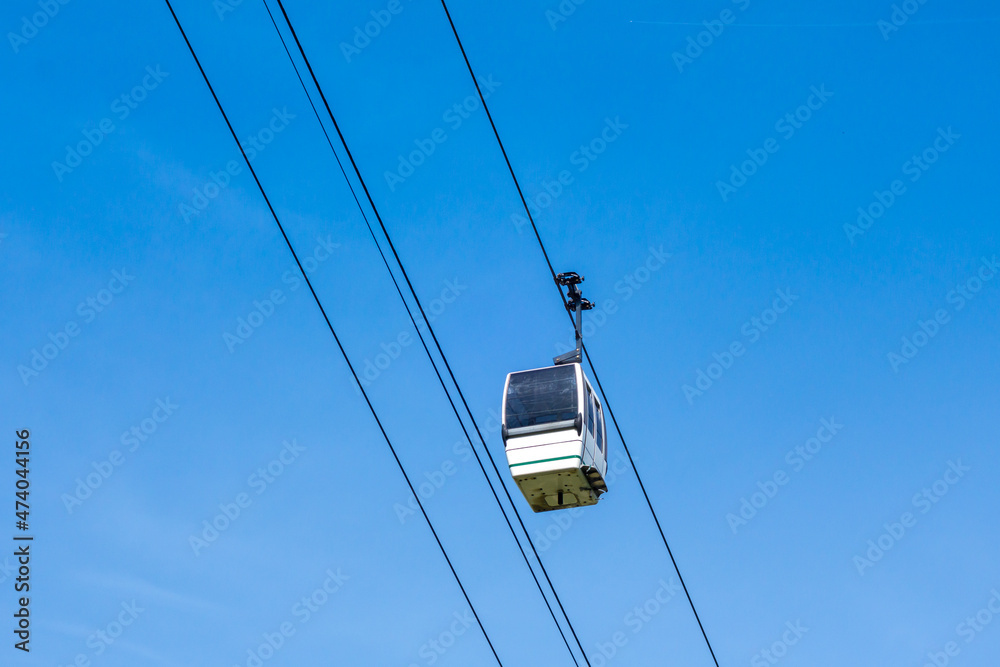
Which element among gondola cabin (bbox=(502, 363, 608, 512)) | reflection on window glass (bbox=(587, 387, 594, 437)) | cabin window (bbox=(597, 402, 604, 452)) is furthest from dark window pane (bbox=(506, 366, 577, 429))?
cabin window (bbox=(597, 402, 604, 452))

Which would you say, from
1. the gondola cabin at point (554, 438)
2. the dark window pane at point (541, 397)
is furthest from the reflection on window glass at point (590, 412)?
the dark window pane at point (541, 397)

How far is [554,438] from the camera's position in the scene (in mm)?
23844

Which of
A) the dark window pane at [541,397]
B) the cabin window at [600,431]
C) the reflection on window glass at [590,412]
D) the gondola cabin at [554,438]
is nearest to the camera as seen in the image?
the gondola cabin at [554,438]

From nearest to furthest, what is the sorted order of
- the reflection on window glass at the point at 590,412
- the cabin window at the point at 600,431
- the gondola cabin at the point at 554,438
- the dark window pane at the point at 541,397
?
the gondola cabin at the point at 554,438 < the dark window pane at the point at 541,397 < the reflection on window glass at the point at 590,412 < the cabin window at the point at 600,431

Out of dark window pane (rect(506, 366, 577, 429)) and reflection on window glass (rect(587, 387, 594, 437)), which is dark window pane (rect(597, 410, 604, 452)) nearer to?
reflection on window glass (rect(587, 387, 594, 437))

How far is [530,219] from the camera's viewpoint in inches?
801

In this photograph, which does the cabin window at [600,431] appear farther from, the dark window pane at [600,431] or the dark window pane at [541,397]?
the dark window pane at [541,397]

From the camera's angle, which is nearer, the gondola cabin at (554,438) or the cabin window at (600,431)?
the gondola cabin at (554,438)

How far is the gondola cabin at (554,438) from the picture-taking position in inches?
927

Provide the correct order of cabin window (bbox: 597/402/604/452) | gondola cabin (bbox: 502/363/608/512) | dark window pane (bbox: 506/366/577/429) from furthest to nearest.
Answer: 1. cabin window (bbox: 597/402/604/452)
2. dark window pane (bbox: 506/366/577/429)
3. gondola cabin (bbox: 502/363/608/512)

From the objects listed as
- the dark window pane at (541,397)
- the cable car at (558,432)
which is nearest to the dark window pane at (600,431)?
the cable car at (558,432)

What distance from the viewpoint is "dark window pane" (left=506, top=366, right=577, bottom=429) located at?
2428cm

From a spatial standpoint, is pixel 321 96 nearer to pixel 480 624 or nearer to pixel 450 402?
pixel 450 402

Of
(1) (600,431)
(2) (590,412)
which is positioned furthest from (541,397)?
→ (1) (600,431)
